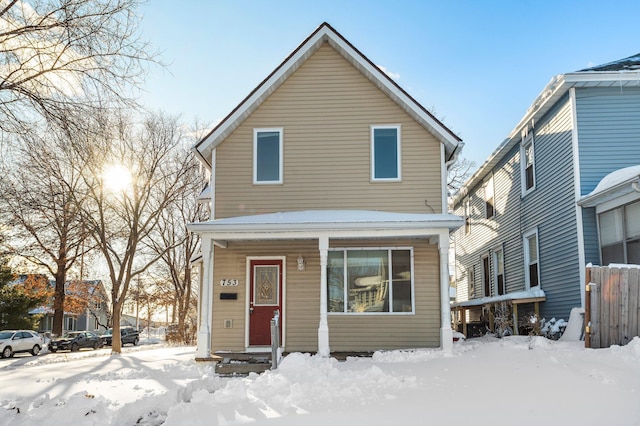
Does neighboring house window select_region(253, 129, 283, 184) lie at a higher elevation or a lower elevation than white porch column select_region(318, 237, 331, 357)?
higher

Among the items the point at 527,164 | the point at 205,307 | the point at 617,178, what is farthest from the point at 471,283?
the point at 205,307

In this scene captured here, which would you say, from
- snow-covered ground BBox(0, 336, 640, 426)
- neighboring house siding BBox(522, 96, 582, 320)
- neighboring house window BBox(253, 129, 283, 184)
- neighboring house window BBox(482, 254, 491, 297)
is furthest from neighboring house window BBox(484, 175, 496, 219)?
snow-covered ground BBox(0, 336, 640, 426)

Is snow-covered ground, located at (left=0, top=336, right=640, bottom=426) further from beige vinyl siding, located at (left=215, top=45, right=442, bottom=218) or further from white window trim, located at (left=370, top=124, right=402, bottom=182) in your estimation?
white window trim, located at (left=370, top=124, right=402, bottom=182)

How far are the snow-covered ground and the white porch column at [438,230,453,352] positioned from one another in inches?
62.0

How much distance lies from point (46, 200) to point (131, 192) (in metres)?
4.45

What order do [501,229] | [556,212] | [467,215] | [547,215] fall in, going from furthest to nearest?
1. [467,215]
2. [501,229]
3. [547,215]
4. [556,212]

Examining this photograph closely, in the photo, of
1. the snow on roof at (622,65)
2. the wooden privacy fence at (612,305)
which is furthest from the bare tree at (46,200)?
the snow on roof at (622,65)

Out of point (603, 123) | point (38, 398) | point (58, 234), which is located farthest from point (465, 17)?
point (58, 234)

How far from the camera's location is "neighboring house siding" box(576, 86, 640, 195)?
41.5 ft

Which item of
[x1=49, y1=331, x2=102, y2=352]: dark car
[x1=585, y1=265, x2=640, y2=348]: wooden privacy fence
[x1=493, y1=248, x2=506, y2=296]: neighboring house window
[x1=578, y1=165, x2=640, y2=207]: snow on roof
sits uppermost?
[x1=578, y1=165, x2=640, y2=207]: snow on roof

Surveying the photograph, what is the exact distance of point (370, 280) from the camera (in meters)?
12.9

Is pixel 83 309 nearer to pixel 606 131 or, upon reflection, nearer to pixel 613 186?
→ pixel 606 131

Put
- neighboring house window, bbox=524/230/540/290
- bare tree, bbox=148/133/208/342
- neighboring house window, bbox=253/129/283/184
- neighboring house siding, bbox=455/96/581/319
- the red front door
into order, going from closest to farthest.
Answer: the red front door, neighboring house siding, bbox=455/96/581/319, neighboring house window, bbox=253/129/283/184, neighboring house window, bbox=524/230/540/290, bare tree, bbox=148/133/208/342

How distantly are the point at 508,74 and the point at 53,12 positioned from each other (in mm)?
10730
